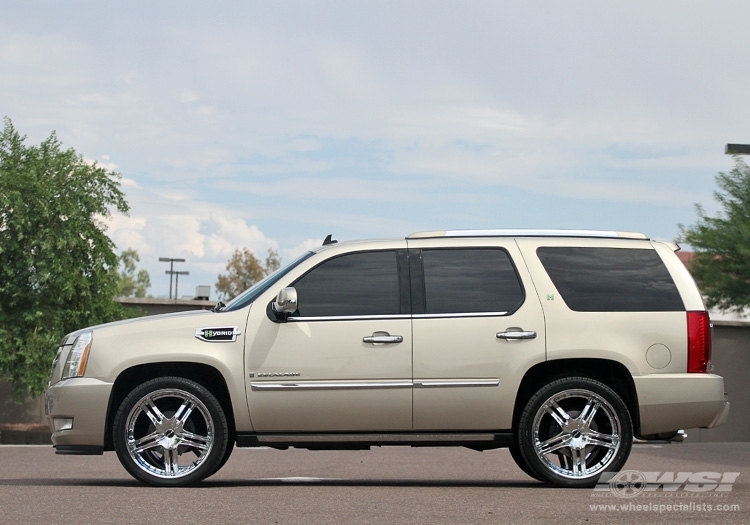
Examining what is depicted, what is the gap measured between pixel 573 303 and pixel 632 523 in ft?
8.85

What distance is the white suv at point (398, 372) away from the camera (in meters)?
9.20

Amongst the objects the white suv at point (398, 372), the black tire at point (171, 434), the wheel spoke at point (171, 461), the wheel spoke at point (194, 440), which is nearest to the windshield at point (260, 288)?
the white suv at point (398, 372)

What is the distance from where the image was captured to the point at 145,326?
9.31 m

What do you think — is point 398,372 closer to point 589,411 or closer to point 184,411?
point 589,411

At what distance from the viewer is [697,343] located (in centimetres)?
943

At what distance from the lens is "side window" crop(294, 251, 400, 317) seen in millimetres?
9375

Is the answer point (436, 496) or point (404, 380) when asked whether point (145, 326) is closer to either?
point (404, 380)

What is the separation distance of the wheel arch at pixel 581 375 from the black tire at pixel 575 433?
0.14 m

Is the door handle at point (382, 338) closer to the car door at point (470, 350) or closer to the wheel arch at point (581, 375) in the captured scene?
the car door at point (470, 350)

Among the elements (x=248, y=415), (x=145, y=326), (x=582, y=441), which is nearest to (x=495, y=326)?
(x=582, y=441)
